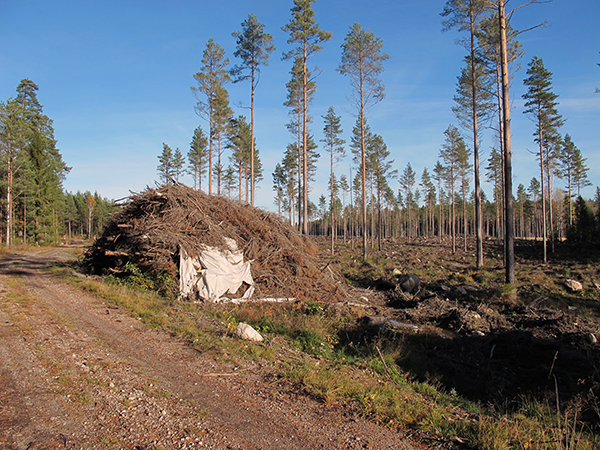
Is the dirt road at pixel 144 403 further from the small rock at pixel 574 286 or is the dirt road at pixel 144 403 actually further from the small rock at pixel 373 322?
the small rock at pixel 574 286

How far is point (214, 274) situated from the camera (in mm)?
10219

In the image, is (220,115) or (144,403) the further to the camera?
(220,115)

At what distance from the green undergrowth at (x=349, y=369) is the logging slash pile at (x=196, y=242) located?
115 cm

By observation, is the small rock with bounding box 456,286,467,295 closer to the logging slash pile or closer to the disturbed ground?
the disturbed ground

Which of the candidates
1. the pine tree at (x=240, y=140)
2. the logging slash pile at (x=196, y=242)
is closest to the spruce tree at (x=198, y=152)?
the pine tree at (x=240, y=140)

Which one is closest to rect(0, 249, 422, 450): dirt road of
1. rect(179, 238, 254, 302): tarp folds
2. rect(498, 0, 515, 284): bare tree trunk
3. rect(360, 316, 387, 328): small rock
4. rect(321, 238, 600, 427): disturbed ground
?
rect(321, 238, 600, 427): disturbed ground

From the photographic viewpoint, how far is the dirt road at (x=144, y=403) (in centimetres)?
312

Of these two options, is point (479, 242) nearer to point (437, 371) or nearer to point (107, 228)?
point (437, 371)

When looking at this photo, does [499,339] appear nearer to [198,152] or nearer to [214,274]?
[214,274]

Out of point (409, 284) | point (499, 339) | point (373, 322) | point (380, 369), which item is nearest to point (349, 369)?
point (380, 369)

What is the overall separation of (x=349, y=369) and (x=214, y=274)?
234 inches

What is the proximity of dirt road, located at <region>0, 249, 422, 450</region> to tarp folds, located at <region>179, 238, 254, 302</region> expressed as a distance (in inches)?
148

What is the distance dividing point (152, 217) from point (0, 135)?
85.5ft

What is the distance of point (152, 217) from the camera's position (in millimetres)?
11414
